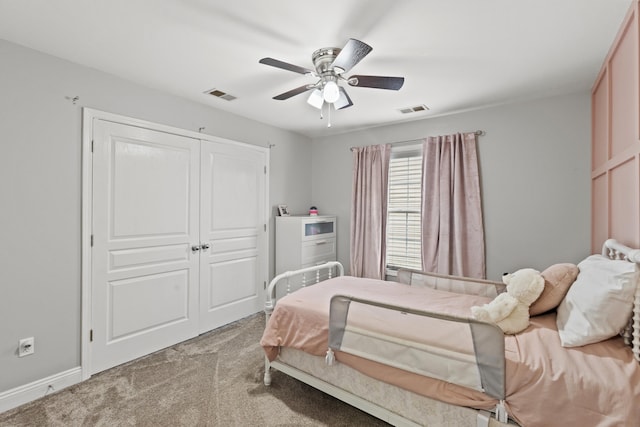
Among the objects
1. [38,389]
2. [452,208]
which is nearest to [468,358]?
[452,208]

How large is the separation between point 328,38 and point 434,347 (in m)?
1.95

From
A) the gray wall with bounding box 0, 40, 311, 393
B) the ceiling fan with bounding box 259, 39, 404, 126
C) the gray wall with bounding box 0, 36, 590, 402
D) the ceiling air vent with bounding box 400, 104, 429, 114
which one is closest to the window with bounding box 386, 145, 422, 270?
the gray wall with bounding box 0, 36, 590, 402

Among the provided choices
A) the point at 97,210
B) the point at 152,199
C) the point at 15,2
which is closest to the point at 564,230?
the point at 152,199

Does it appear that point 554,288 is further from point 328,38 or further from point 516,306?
point 328,38

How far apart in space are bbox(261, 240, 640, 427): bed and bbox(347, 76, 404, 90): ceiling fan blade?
56.1 inches

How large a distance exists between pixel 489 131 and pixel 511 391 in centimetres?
267

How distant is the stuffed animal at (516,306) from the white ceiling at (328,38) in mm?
1514

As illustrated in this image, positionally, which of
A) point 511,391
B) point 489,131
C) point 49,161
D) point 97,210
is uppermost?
point 489,131

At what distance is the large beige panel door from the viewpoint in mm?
2463

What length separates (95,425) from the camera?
1851mm

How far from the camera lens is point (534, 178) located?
2971mm

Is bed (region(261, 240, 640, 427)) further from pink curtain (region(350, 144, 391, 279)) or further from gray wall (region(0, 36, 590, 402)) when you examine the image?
pink curtain (region(350, 144, 391, 279))

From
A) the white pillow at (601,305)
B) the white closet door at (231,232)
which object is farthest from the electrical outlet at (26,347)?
the white pillow at (601,305)

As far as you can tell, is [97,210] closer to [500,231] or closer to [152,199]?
[152,199]
